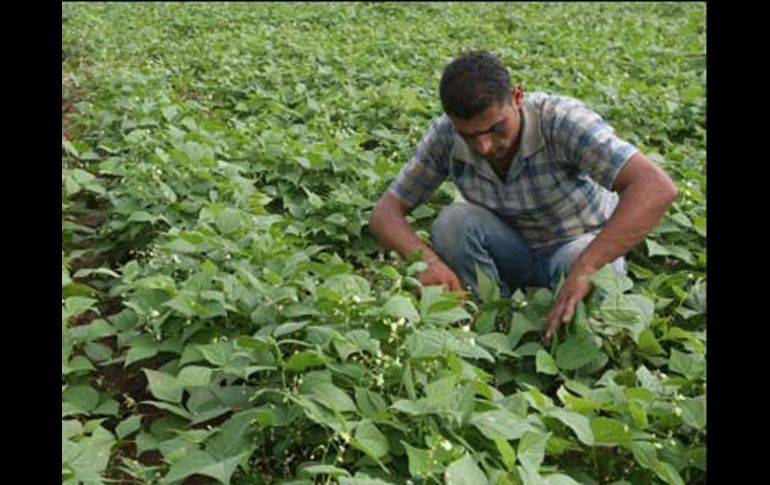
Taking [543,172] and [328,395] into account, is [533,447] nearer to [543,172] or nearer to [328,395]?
[328,395]

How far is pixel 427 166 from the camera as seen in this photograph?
371 cm

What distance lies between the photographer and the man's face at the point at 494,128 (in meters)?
3.16

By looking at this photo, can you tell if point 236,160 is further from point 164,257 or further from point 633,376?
point 633,376

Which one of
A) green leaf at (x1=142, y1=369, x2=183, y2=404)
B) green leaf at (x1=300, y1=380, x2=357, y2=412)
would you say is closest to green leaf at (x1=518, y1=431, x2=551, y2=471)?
green leaf at (x1=300, y1=380, x2=357, y2=412)

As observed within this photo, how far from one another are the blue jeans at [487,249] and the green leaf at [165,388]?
1.40 metres

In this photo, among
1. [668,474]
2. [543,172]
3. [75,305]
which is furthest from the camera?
[543,172]

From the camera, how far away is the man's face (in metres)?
3.16

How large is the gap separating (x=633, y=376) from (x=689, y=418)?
0.37 m

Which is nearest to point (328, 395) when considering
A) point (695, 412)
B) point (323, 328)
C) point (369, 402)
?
point (369, 402)

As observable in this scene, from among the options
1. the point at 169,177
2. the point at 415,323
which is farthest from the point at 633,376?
the point at 169,177

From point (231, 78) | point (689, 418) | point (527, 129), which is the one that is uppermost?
point (527, 129)

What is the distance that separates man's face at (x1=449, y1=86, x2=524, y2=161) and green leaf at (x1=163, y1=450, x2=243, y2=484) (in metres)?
1.47

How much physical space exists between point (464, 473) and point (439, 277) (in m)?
1.45

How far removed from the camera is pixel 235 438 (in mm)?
2438
